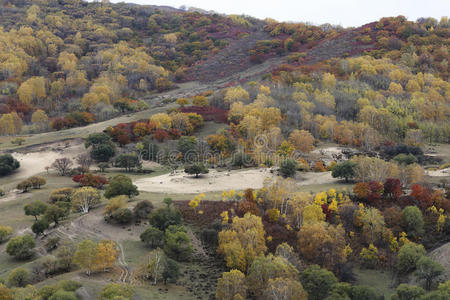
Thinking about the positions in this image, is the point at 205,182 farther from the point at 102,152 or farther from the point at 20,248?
the point at 20,248

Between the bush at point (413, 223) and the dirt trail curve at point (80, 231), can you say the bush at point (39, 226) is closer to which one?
the dirt trail curve at point (80, 231)

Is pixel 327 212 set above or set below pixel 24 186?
above

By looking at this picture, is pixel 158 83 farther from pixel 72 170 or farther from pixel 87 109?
pixel 72 170

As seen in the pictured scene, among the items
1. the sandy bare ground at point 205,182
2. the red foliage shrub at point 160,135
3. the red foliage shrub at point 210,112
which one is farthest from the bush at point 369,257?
the red foliage shrub at point 210,112

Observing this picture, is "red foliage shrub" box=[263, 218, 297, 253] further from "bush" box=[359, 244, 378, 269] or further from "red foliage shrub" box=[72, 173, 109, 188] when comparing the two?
"red foliage shrub" box=[72, 173, 109, 188]

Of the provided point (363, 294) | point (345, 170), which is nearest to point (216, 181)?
point (345, 170)

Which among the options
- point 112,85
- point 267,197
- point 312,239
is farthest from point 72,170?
point 112,85
